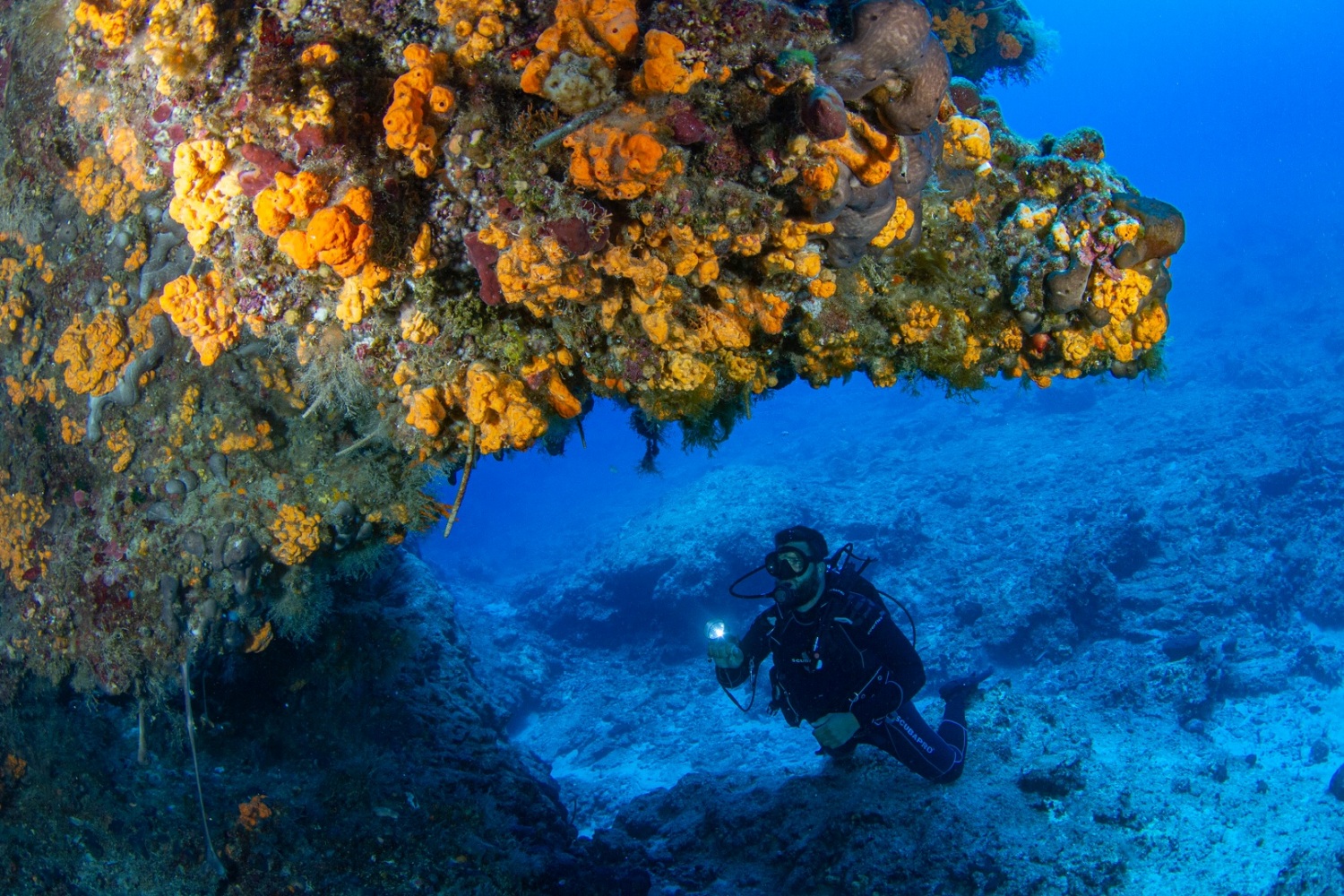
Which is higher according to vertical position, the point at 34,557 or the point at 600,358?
the point at 600,358

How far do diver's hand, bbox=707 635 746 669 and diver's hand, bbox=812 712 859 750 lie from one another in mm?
905

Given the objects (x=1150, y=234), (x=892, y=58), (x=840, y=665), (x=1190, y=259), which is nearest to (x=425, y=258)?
(x=892, y=58)

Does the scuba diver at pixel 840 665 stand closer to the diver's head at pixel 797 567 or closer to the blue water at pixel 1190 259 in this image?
the diver's head at pixel 797 567

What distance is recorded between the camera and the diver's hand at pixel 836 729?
5.69 metres

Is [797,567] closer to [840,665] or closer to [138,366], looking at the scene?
[840,665]

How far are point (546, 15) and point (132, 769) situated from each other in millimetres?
5642

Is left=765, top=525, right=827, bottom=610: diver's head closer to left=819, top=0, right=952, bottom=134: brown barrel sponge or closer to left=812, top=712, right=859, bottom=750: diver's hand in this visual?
left=812, top=712, right=859, bottom=750: diver's hand

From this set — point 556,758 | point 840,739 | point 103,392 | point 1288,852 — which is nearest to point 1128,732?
point 1288,852

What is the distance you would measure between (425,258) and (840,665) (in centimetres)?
509

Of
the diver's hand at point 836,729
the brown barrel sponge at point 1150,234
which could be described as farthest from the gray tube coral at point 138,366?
the diver's hand at point 836,729

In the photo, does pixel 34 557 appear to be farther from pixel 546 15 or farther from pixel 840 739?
A: pixel 840 739

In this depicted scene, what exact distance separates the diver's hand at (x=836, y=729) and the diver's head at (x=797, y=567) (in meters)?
1.01

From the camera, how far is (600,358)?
9.93 ft

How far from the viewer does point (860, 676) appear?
594 centimetres
